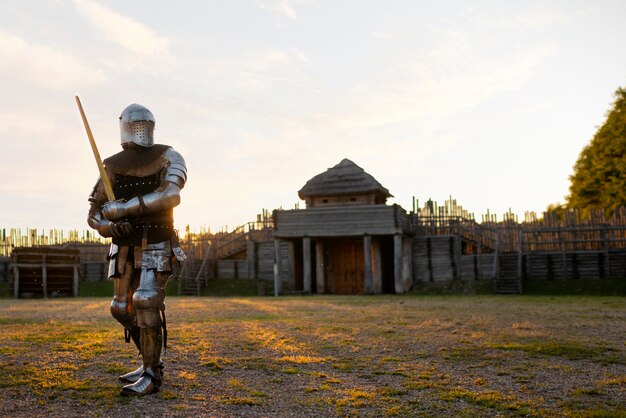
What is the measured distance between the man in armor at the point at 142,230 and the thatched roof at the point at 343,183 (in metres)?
24.4

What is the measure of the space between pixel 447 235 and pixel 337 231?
5431 millimetres

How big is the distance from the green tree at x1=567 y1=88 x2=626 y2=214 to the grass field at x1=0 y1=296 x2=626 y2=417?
18842 millimetres

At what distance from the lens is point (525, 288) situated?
26406 millimetres

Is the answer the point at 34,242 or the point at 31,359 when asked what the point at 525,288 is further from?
the point at 34,242

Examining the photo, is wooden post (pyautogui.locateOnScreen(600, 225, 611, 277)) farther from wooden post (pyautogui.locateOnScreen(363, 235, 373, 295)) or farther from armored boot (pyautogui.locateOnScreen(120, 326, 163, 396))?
armored boot (pyautogui.locateOnScreen(120, 326, 163, 396))

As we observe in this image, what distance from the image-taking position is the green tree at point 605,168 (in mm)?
27828

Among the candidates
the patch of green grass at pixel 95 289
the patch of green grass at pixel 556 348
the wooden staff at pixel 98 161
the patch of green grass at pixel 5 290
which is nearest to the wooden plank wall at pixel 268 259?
the patch of green grass at pixel 95 289

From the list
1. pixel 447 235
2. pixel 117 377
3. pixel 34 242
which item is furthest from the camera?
pixel 34 242

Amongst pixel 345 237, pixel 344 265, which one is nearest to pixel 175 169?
pixel 345 237

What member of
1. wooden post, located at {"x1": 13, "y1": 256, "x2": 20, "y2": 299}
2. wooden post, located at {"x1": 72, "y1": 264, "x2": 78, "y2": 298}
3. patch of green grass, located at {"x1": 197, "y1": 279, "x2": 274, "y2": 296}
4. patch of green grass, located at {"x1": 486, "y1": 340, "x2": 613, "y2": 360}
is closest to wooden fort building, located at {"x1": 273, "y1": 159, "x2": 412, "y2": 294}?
patch of green grass, located at {"x1": 197, "y1": 279, "x2": 274, "y2": 296}

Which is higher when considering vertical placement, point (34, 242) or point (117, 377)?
point (34, 242)

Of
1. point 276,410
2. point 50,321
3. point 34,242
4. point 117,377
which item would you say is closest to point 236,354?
point 117,377

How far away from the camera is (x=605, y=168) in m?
29.0

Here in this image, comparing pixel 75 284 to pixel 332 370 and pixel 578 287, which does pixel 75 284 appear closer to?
pixel 578 287
